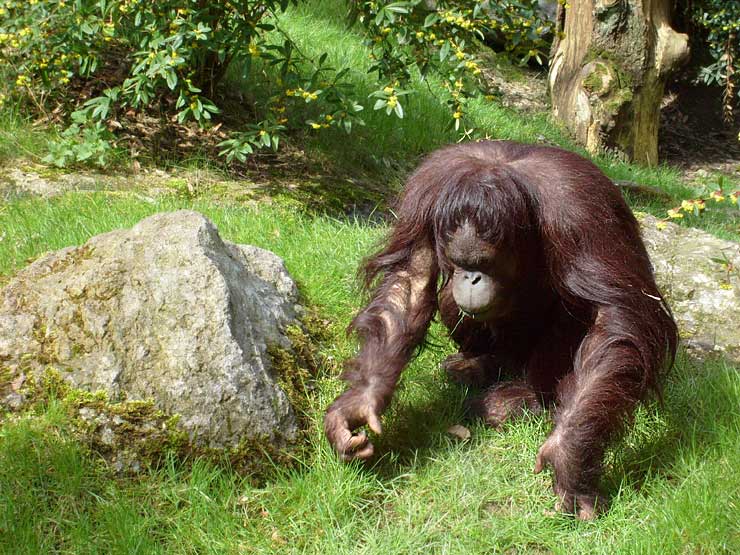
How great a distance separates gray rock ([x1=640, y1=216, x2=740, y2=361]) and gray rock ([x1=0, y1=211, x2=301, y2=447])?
6.22ft

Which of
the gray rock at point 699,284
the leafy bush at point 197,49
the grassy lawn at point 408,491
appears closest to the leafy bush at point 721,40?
the leafy bush at point 197,49

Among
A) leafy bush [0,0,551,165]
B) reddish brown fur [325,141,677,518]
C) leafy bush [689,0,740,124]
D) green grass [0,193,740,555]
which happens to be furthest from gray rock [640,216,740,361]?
leafy bush [689,0,740,124]

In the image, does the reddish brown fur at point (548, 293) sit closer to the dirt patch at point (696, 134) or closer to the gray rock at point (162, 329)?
the gray rock at point (162, 329)

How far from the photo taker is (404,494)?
9.14ft

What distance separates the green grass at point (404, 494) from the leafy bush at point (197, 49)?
6.76 ft

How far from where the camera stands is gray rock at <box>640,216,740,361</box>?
12.6 ft

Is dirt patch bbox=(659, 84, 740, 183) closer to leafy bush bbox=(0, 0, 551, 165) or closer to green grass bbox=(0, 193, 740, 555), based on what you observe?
leafy bush bbox=(0, 0, 551, 165)

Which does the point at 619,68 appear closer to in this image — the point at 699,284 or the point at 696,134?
the point at 696,134

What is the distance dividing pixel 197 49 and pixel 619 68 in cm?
455

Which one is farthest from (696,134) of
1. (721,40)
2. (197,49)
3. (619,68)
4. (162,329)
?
(162,329)

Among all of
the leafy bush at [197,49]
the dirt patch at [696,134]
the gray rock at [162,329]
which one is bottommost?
the dirt patch at [696,134]

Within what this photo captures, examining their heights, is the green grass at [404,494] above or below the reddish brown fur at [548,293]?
below

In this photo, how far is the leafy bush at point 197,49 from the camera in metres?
4.53

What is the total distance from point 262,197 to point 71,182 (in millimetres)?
1103
